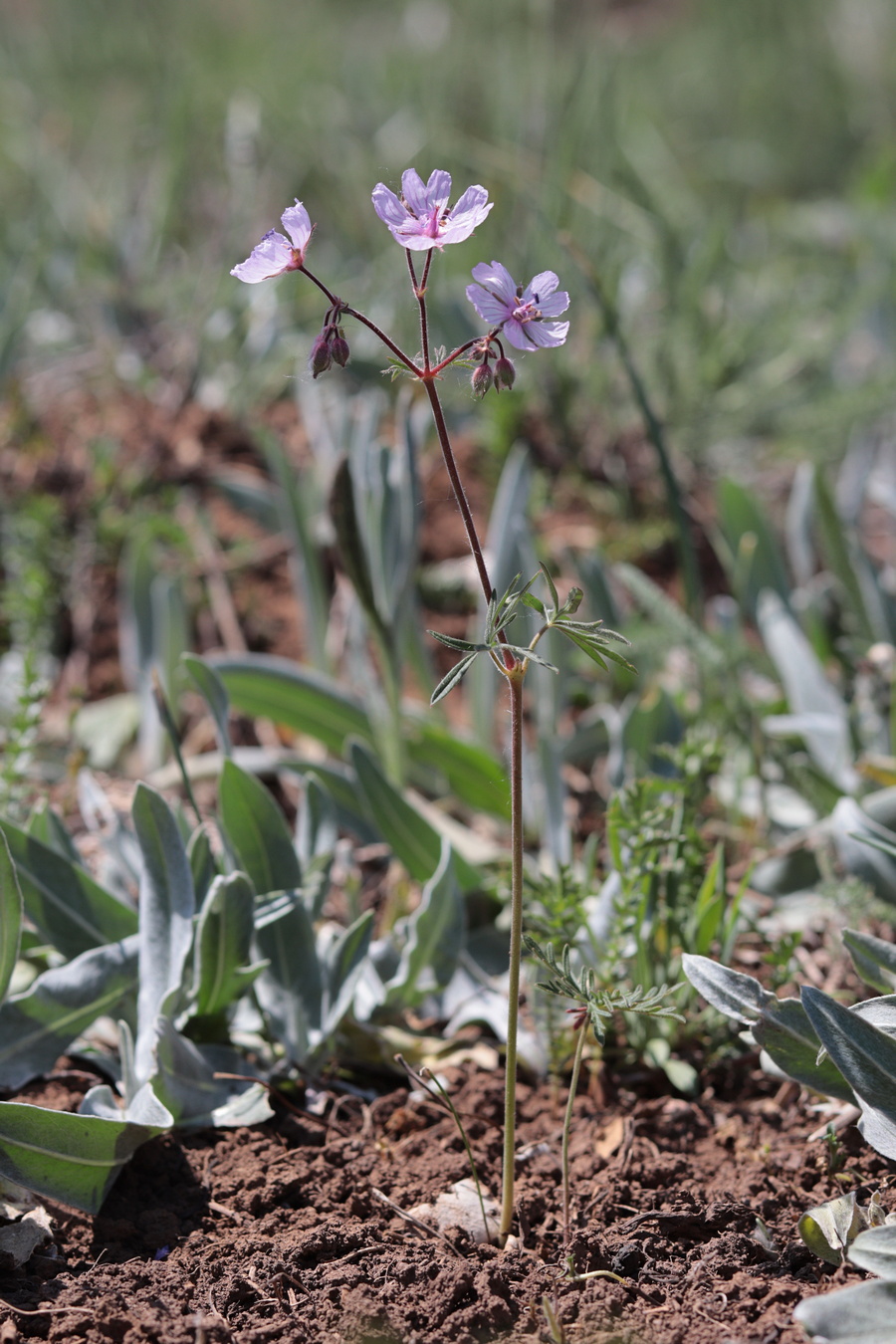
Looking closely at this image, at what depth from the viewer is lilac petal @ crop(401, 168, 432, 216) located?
0.94 m

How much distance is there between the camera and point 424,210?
0.95m

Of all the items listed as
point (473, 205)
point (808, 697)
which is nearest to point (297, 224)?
point (473, 205)

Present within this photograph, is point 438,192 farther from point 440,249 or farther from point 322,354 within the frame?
point 322,354

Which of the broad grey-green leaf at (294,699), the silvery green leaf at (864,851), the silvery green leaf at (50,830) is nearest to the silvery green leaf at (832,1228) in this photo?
the silvery green leaf at (864,851)

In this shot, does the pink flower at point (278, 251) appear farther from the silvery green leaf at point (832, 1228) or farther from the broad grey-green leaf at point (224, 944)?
the silvery green leaf at point (832, 1228)

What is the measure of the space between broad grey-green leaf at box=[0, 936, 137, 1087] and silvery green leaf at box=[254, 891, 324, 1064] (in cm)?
17

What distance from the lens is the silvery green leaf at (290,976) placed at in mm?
1434

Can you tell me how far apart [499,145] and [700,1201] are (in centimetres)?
323

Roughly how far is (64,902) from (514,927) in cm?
68

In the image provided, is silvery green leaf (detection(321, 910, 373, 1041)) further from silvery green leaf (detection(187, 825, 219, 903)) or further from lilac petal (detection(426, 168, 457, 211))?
lilac petal (detection(426, 168, 457, 211))

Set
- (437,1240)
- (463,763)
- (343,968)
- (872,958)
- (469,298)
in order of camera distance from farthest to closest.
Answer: (463,763) < (343,968) < (872,958) < (437,1240) < (469,298)

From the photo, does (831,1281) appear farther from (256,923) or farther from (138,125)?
(138,125)

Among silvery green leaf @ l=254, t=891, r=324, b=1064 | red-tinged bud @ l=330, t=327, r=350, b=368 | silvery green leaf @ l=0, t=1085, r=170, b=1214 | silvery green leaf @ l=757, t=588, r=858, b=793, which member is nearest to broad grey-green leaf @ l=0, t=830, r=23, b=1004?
silvery green leaf @ l=0, t=1085, r=170, b=1214

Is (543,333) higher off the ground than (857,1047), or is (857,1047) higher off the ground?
(543,333)
